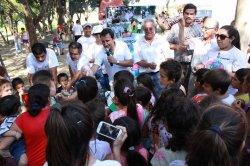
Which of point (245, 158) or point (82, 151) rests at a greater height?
point (82, 151)

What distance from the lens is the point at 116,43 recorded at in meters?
4.54

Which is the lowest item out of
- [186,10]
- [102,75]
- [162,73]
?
[102,75]

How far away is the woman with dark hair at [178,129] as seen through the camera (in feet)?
6.29

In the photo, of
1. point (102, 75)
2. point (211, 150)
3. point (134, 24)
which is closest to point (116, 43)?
point (102, 75)

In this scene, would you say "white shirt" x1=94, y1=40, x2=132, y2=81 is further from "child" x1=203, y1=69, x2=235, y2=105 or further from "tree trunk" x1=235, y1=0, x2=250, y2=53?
"child" x1=203, y1=69, x2=235, y2=105

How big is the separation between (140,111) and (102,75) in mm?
2253

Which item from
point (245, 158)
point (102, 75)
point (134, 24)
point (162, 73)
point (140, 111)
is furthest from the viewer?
point (134, 24)

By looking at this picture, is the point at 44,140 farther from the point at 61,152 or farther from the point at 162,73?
the point at 162,73

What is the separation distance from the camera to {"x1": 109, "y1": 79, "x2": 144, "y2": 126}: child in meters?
2.70

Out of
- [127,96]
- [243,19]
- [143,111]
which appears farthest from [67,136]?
[243,19]

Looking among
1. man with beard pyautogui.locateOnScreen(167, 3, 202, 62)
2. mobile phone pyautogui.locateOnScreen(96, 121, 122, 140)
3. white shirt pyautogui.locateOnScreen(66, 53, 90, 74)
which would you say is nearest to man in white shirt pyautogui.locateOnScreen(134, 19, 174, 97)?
man with beard pyautogui.locateOnScreen(167, 3, 202, 62)

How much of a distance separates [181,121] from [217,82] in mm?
1050

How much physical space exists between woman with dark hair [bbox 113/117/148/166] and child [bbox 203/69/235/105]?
1.01 meters

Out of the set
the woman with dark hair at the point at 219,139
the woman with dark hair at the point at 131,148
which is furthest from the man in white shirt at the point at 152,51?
the woman with dark hair at the point at 219,139
